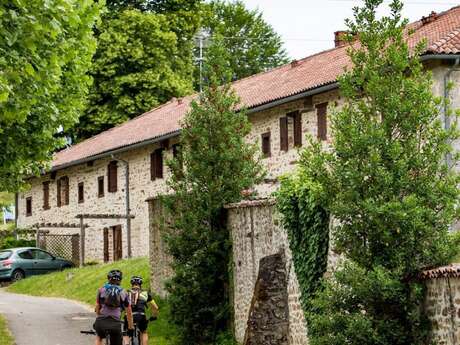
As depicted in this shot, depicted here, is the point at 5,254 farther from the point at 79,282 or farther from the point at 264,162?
the point at 264,162

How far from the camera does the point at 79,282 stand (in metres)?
35.8

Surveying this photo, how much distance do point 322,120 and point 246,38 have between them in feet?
114

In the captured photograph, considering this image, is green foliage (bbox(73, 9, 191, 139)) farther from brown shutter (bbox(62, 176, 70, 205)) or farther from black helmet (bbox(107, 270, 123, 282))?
black helmet (bbox(107, 270, 123, 282))

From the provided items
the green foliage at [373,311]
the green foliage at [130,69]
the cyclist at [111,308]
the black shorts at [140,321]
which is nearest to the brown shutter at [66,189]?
the green foliage at [130,69]

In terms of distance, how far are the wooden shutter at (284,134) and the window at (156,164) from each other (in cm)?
848

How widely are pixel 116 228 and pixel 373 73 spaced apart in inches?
1202

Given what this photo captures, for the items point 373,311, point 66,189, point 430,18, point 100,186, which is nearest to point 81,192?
point 66,189

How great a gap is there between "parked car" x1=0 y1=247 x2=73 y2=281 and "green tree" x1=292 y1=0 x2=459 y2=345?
90.3 feet

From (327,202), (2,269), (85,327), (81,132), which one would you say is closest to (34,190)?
(81,132)

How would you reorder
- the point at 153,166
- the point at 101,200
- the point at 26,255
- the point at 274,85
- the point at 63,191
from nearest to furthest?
the point at 274,85, the point at 26,255, the point at 153,166, the point at 101,200, the point at 63,191

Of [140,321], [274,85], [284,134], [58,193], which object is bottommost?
[140,321]

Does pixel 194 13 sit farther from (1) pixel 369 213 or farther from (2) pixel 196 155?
(1) pixel 369 213

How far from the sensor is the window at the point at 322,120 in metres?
32.4

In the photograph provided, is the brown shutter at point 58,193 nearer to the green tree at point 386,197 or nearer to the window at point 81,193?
the window at point 81,193
